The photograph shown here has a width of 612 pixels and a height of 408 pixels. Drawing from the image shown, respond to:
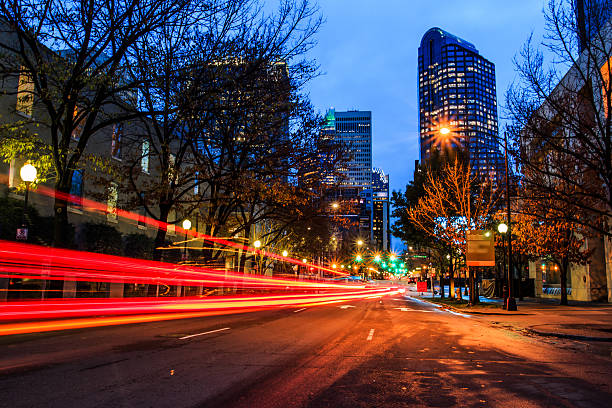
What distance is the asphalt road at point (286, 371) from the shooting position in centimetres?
568

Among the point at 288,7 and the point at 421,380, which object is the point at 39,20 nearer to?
the point at 288,7

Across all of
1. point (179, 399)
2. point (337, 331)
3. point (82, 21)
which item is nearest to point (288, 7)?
point (82, 21)

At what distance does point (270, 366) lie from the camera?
7676mm

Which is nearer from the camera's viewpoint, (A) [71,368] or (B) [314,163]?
(A) [71,368]

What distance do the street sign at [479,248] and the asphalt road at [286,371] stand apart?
1407 centimetres

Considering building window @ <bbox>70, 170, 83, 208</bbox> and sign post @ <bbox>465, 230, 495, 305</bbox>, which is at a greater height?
building window @ <bbox>70, 170, 83, 208</bbox>

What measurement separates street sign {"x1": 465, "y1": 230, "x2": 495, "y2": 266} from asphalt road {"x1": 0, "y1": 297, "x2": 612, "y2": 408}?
1407cm

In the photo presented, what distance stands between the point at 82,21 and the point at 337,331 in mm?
13775

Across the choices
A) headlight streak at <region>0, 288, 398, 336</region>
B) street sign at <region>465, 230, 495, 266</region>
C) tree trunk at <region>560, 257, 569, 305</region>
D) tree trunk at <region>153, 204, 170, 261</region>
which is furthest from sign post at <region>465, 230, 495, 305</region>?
tree trunk at <region>153, 204, 170, 261</region>

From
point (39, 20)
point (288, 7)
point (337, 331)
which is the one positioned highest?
point (288, 7)

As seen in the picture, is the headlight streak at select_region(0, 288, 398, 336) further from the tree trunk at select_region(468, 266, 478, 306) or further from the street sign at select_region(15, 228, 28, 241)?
the tree trunk at select_region(468, 266, 478, 306)

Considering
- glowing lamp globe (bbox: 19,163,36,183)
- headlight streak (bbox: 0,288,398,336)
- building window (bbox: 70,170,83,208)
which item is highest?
building window (bbox: 70,170,83,208)

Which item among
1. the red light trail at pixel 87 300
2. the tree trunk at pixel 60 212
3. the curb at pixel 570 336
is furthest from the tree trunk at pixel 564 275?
the tree trunk at pixel 60 212

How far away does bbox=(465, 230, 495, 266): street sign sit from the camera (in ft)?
85.8
